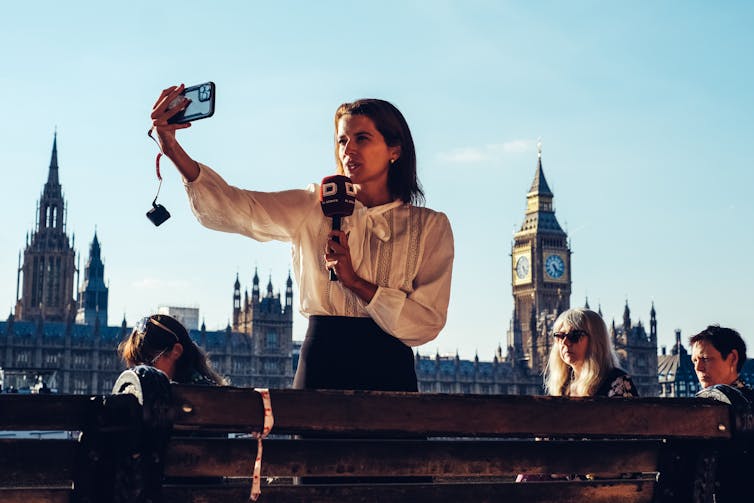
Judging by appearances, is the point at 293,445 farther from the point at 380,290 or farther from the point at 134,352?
the point at 134,352

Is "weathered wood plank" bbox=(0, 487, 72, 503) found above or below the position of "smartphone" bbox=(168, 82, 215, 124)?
below

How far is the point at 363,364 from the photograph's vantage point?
3225 millimetres

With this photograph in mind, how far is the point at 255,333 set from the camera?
77938mm

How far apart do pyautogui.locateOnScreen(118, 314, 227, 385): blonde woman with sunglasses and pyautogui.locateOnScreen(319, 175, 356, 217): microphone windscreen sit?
4.99ft

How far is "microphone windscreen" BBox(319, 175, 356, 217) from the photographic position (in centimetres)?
323

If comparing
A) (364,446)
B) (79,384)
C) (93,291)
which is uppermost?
(93,291)

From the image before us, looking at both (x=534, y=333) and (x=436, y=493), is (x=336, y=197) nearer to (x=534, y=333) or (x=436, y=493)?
(x=436, y=493)

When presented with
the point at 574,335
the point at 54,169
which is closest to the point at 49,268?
the point at 54,169

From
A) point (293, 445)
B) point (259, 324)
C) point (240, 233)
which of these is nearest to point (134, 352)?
point (240, 233)

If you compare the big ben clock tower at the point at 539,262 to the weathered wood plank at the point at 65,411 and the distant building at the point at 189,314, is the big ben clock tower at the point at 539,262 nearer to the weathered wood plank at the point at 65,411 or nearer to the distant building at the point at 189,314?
the distant building at the point at 189,314

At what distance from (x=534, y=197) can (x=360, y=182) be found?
11211cm

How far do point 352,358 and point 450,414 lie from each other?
0.52m

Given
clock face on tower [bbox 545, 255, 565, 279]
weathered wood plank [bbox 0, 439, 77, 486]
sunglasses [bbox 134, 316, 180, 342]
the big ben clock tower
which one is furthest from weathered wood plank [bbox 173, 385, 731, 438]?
clock face on tower [bbox 545, 255, 565, 279]

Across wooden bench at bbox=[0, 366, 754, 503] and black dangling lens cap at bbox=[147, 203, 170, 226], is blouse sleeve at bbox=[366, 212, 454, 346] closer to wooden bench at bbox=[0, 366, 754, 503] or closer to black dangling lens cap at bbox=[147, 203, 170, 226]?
wooden bench at bbox=[0, 366, 754, 503]
